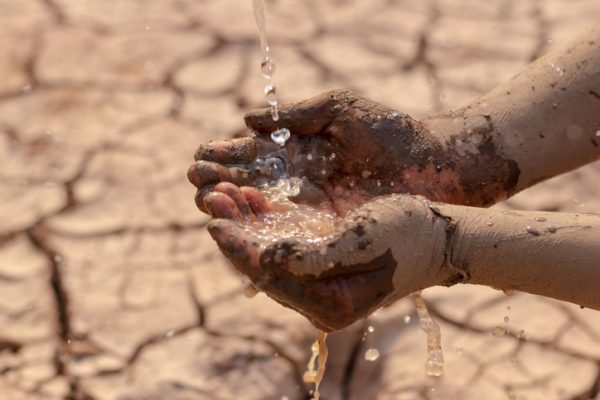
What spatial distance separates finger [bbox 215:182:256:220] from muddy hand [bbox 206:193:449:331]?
0.08 metres

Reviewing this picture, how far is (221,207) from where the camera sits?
144 centimetres

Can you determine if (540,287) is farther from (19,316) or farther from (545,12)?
(545,12)

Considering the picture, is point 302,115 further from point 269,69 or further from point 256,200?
point 269,69

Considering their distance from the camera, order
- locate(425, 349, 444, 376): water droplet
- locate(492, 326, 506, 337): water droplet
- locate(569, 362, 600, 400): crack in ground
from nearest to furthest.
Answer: locate(425, 349, 444, 376): water droplet → locate(569, 362, 600, 400): crack in ground → locate(492, 326, 506, 337): water droplet

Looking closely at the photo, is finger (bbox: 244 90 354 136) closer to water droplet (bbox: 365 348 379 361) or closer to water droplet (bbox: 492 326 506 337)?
water droplet (bbox: 365 348 379 361)

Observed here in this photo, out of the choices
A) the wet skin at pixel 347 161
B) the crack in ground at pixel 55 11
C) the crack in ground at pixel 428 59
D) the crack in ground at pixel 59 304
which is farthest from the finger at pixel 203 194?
the crack in ground at pixel 55 11

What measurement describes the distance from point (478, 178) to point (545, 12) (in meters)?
1.87

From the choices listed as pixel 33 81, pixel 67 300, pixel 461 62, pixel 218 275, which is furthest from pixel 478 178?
pixel 33 81

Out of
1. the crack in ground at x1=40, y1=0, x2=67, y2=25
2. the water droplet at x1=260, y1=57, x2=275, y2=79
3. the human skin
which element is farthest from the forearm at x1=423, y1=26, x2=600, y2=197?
the crack in ground at x1=40, y1=0, x2=67, y2=25

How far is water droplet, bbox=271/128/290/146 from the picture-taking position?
166cm

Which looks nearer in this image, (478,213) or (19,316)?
(478,213)

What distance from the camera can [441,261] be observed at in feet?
4.73

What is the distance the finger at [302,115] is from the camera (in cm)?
165

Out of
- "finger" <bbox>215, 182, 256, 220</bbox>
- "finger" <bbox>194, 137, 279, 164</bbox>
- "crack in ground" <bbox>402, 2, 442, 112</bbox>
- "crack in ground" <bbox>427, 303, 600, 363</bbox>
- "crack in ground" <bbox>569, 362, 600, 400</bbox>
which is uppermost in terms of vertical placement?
"finger" <bbox>194, 137, 279, 164</bbox>
